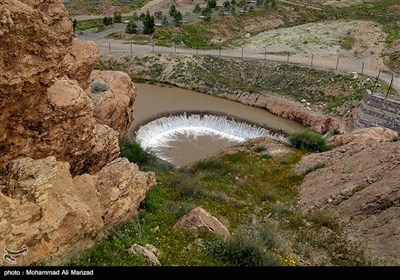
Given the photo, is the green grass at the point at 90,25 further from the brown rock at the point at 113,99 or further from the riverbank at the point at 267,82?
the brown rock at the point at 113,99

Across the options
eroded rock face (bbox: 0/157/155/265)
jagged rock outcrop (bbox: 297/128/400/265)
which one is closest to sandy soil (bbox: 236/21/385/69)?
jagged rock outcrop (bbox: 297/128/400/265)

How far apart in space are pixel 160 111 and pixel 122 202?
90.5 ft

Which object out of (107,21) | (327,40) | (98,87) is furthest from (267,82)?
(107,21)

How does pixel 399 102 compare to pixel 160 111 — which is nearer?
pixel 399 102

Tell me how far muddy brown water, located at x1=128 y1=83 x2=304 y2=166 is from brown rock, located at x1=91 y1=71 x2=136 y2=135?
25.8 ft

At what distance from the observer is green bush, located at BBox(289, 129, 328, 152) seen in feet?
92.3

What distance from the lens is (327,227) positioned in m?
15.6

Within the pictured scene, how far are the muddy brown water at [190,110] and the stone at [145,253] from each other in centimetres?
2144

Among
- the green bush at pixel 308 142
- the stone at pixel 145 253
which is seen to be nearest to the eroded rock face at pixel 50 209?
the stone at pixel 145 253

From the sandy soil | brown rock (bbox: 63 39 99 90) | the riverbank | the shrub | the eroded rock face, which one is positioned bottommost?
the riverbank

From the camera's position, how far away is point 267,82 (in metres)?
46.0

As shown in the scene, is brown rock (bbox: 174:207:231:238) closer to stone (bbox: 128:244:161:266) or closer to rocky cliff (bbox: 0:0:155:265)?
rocky cliff (bbox: 0:0:155:265)
